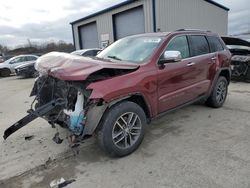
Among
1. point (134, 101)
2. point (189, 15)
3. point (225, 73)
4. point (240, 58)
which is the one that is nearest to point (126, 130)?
point (134, 101)

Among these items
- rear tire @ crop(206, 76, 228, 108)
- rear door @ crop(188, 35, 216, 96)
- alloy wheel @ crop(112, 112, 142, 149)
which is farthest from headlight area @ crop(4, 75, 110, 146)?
rear tire @ crop(206, 76, 228, 108)

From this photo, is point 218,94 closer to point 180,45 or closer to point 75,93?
point 180,45

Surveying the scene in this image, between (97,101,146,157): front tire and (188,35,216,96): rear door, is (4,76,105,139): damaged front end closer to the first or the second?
(97,101,146,157): front tire

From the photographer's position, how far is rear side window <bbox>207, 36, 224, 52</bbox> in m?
5.72

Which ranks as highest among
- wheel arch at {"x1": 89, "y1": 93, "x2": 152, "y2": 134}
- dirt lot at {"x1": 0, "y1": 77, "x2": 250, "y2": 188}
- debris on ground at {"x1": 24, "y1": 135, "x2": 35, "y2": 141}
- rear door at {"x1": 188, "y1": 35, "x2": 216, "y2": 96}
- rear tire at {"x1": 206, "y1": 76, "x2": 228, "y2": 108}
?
rear door at {"x1": 188, "y1": 35, "x2": 216, "y2": 96}

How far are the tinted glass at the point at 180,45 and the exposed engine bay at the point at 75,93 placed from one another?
1.11m

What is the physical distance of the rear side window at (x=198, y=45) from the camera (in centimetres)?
511

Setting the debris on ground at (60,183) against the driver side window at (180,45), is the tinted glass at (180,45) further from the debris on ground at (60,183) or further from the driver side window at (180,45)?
the debris on ground at (60,183)

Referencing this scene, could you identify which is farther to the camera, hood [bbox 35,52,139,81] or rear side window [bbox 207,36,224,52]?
rear side window [bbox 207,36,224,52]

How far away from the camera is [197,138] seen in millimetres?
4363

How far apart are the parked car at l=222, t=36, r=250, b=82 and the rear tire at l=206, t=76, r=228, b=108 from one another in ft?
11.9

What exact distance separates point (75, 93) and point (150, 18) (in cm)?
1499

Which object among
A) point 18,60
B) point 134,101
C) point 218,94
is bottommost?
point 218,94

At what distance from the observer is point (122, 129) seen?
3.76 metres
